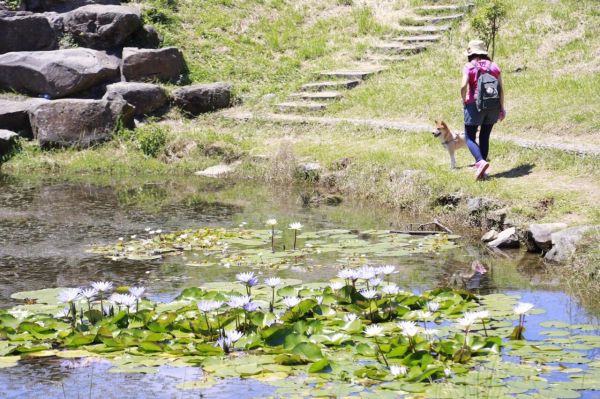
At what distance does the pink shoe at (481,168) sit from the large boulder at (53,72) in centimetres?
1014

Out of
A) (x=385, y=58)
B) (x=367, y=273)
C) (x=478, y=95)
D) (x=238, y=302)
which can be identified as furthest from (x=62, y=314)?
(x=385, y=58)

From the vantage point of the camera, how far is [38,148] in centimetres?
1839

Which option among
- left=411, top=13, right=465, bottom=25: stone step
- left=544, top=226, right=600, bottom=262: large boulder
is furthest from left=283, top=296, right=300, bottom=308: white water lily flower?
left=411, top=13, right=465, bottom=25: stone step

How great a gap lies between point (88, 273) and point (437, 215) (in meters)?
4.77

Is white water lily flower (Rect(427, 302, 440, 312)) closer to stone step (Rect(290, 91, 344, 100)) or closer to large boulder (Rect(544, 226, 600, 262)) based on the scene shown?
large boulder (Rect(544, 226, 600, 262))

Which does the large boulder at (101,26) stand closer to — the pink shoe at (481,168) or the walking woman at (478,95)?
the walking woman at (478,95)

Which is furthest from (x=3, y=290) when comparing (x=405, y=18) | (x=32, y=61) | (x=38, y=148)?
(x=405, y=18)

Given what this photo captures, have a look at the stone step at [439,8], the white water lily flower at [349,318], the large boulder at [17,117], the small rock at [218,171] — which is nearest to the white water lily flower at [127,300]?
the white water lily flower at [349,318]

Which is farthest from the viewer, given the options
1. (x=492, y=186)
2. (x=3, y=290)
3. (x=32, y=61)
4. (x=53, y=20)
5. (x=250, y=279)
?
(x=53, y=20)

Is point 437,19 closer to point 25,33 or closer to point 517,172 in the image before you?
point 25,33

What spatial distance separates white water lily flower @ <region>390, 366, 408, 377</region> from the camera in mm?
6070

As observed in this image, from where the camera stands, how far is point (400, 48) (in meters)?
21.7

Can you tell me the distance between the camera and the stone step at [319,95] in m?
19.8

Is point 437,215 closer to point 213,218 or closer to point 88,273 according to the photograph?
point 213,218
